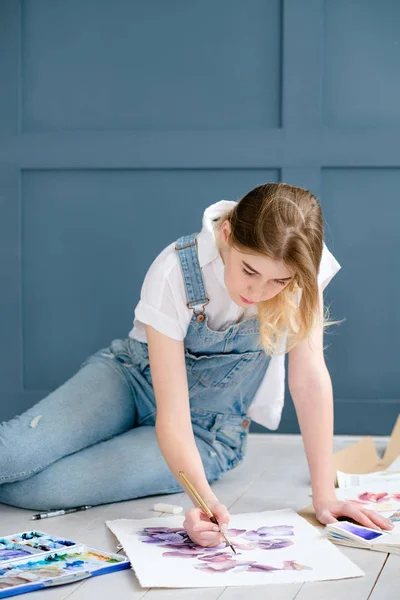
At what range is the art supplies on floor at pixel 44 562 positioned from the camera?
1312 mm

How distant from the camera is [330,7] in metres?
2.63

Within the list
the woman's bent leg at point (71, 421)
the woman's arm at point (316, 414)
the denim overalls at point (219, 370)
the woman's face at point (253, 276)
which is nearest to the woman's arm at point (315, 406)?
the woman's arm at point (316, 414)

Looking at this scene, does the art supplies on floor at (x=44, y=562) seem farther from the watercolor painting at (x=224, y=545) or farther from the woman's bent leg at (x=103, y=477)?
the woman's bent leg at (x=103, y=477)

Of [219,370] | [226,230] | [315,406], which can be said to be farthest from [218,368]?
[226,230]

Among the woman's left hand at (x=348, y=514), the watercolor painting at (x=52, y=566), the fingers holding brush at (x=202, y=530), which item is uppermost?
the fingers holding brush at (x=202, y=530)

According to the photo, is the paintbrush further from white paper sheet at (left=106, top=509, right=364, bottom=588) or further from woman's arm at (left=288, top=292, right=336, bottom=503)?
woman's arm at (left=288, top=292, right=336, bottom=503)

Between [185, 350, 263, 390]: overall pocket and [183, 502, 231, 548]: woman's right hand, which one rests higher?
[185, 350, 263, 390]: overall pocket

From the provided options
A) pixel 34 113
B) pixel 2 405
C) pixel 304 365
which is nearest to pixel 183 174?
pixel 34 113

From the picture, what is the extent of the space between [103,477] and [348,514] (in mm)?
551

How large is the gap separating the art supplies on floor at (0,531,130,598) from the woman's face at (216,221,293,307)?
1.61 ft

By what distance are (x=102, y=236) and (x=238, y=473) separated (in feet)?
3.07

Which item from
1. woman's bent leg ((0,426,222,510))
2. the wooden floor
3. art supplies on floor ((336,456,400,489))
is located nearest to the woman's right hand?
the wooden floor

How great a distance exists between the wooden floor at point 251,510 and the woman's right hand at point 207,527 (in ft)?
0.38

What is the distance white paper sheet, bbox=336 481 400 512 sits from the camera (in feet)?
5.75
